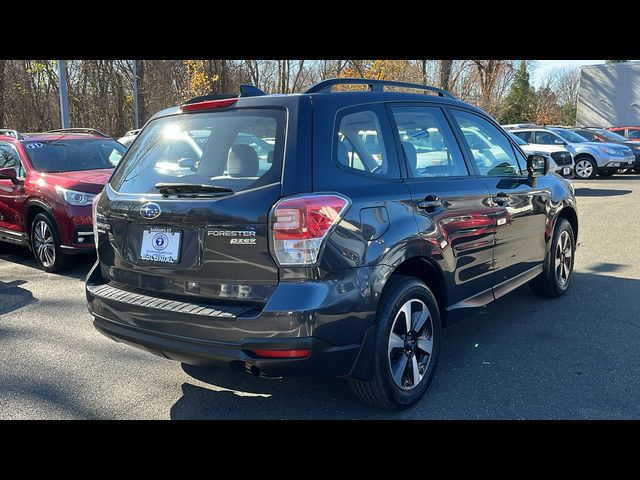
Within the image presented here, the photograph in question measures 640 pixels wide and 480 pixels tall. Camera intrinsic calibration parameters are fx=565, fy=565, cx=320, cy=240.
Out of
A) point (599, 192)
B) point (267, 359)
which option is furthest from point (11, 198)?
point (599, 192)

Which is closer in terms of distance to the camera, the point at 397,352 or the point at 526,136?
the point at 397,352

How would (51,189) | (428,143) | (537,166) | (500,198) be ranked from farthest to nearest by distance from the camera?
(51,189) → (537,166) → (500,198) → (428,143)

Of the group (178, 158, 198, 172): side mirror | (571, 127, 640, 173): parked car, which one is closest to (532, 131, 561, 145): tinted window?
(571, 127, 640, 173): parked car

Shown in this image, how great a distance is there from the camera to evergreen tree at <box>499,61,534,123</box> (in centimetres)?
4097

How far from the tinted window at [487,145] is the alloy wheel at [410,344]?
135 cm

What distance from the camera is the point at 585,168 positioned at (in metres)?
17.1

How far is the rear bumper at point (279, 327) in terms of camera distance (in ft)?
9.00

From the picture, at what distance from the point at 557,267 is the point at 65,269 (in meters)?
5.47

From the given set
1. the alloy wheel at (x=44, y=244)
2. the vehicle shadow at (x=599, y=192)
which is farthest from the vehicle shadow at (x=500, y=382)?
the vehicle shadow at (x=599, y=192)

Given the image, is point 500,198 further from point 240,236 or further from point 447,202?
point 240,236

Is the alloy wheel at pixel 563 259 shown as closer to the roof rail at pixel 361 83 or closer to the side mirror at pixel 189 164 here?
the roof rail at pixel 361 83

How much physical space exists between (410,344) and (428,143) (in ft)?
4.46

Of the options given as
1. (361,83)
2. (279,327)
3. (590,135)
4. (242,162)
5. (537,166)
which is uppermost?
(361,83)
